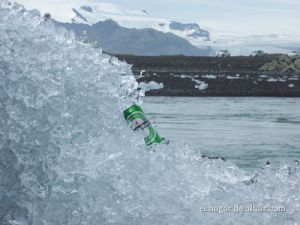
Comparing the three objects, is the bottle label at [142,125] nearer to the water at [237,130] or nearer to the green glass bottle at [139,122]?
the green glass bottle at [139,122]

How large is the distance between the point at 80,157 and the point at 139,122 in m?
0.54

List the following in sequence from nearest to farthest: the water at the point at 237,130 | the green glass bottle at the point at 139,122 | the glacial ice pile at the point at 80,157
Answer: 1. the glacial ice pile at the point at 80,157
2. the green glass bottle at the point at 139,122
3. the water at the point at 237,130

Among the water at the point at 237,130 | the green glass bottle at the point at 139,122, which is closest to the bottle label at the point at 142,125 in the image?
the green glass bottle at the point at 139,122

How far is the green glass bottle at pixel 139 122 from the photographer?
415 centimetres

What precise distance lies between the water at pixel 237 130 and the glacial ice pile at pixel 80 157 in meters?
6.94

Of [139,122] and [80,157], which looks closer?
[80,157]

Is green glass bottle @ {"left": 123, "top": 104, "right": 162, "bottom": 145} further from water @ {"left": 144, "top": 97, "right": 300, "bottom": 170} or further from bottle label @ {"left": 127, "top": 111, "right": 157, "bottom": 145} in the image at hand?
water @ {"left": 144, "top": 97, "right": 300, "bottom": 170}

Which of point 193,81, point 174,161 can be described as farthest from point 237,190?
point 193,81

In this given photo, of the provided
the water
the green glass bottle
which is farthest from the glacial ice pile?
the water

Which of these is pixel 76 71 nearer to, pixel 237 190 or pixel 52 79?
pixel 52 79

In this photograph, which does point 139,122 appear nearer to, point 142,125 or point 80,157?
point 142,125

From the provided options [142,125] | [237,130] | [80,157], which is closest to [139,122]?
[142,125]

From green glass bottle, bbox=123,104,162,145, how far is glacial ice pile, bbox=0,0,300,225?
67 millimetres

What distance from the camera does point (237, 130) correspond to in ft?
63.0
